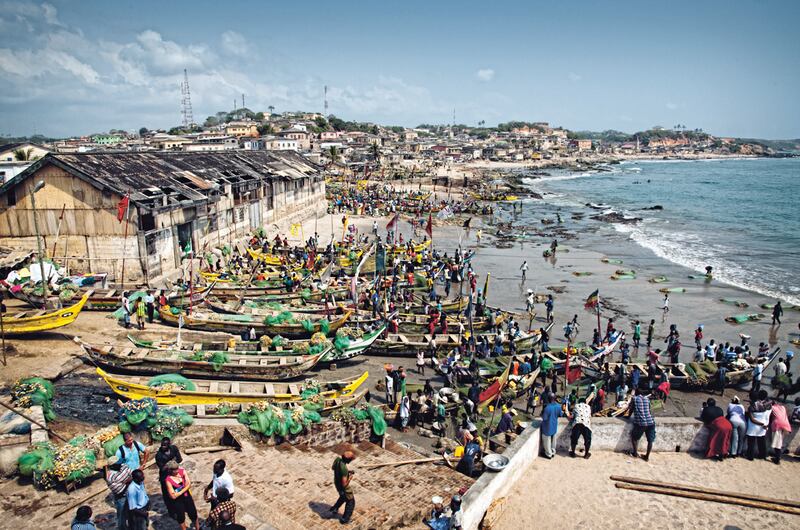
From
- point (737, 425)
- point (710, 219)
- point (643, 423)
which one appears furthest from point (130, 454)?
point (710, 219)

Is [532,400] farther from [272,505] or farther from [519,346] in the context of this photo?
[272,505]

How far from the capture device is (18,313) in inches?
856

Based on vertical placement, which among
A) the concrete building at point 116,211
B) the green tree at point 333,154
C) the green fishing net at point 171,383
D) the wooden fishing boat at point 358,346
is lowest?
the wooden fishing boat at point 358,346

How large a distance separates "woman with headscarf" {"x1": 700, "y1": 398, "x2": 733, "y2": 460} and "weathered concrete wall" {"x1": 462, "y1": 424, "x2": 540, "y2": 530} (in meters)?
3.61

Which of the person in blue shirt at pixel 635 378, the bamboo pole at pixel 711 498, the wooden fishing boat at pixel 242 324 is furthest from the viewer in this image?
the wooden fishing boat at pixel 242 324

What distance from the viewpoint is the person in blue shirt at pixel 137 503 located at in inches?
298

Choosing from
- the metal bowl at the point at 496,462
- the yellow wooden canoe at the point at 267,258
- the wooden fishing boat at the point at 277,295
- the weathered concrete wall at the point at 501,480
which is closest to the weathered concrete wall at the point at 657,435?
the weathered concrete wall at the point at 501,480

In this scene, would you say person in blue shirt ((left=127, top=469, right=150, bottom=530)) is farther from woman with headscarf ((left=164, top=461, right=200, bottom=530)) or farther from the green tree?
the green tree

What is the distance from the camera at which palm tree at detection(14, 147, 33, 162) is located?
4097 centimetres

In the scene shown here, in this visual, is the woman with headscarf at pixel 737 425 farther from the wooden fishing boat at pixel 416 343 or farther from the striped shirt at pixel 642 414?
the wooden fishing boat at pixel 416 343

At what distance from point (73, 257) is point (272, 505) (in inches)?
912

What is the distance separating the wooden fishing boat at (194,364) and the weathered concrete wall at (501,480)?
9.84 metres

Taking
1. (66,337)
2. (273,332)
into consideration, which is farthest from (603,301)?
(66,337)

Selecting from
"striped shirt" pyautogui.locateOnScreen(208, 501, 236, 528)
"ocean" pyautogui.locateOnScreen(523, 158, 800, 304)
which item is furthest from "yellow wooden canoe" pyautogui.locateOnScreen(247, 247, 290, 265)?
"ocean" pyautogui.locateOnScreen(523, 158, 800, 304)
